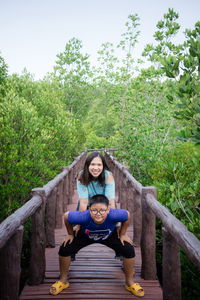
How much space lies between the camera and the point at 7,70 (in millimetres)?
16078

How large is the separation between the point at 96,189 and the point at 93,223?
70 centimetres

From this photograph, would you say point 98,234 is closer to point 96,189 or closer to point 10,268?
point 96,189

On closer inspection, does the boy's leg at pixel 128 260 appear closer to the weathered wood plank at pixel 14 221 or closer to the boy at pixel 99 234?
the boy at pixel 99 234

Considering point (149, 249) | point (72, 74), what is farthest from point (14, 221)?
point (72, 74)

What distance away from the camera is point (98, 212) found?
114 inches

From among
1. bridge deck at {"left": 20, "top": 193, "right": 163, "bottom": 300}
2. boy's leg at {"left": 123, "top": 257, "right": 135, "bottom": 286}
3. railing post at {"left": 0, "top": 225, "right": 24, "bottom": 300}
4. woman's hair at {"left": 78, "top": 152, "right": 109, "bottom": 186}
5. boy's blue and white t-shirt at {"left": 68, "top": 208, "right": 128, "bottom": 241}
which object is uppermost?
woman's hair at {"left": 78, "top": 152, "right": 109, "bottom": 186}

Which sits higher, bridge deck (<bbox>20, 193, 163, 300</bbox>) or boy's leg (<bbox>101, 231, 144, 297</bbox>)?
boy's leg (<bbox>101, 231, 144, 297</bbox>)

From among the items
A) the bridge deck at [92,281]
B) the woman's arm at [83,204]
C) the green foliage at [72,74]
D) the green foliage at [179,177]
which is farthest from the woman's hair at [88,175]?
the green foliage at [72,74]

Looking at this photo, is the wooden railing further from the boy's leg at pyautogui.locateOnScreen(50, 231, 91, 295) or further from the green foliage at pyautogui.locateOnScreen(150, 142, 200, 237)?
the green foliage at pyautogui.locateOnScreen(150, 142, 200, 237)

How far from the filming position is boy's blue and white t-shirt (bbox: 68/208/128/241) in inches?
118

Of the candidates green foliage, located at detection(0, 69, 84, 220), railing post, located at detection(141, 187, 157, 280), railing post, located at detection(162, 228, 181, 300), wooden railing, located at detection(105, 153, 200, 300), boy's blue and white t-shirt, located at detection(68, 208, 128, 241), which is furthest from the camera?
green foliage, located at detection(0, 69, 84, 220)

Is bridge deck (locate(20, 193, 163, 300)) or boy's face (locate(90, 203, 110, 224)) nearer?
boy's face (locate(90, 203, 110, 224))

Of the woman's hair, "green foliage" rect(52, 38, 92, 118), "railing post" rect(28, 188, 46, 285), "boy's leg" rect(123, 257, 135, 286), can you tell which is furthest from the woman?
"green foliage" rect(52, 38, 92, 118)

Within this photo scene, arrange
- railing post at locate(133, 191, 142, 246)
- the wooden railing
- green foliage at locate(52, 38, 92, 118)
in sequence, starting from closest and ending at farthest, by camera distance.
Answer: the wooden railing, railing post at locate(133, 191, 142, 246), green foliage at locate(52, 38, 92, 118)
